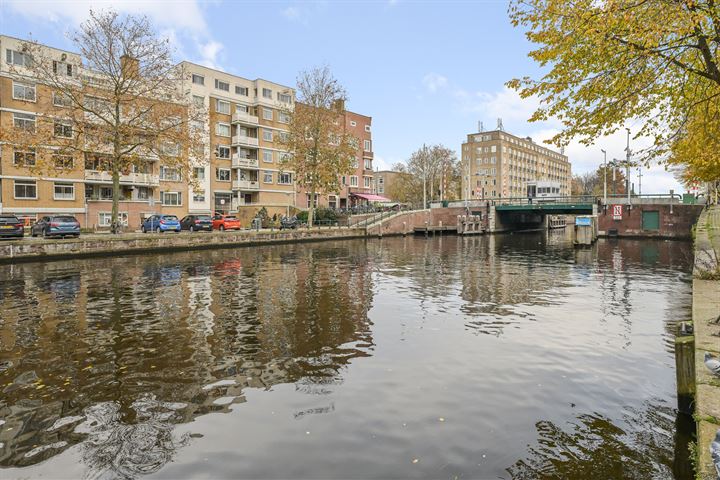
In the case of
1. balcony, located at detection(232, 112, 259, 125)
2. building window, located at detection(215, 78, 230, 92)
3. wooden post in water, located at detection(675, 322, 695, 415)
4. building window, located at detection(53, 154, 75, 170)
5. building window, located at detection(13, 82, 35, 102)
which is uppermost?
building window, located at detection(215, 78, 230, 92)

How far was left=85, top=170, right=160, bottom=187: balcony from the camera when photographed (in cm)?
4628

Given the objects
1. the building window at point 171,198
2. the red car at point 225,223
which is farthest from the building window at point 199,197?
the red car at point 225,223

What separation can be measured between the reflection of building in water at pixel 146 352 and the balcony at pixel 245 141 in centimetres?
4259

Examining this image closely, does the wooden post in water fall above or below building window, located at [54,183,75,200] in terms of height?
below

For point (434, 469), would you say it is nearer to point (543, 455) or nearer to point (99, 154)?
point (543, 455)

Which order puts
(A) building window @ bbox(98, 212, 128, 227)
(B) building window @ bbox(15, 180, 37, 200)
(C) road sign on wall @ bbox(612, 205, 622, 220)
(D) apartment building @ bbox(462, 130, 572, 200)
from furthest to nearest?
(D) apartment building @ bbox(462, 130, 572, 200) < (C) road sign on wall @ bbox(612, 205, 622, 220) < (A) building window @ bbox(98, 212, 128, 227) < (B) building window @ bbox(15, 180, 37, 200)

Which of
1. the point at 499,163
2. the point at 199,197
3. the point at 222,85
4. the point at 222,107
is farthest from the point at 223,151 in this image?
the point at 499,163

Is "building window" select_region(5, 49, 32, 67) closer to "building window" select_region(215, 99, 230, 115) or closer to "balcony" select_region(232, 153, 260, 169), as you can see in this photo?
"building window" select_region(215, 99, 230, 115)

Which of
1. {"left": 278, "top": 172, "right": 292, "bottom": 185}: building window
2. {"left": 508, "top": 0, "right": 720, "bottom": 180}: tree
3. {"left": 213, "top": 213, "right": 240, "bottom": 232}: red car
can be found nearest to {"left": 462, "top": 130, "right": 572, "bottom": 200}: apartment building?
{"left": 278, "top": 172, "right": 292, "bottom": 185}: building window

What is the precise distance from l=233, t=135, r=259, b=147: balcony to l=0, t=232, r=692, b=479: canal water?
1809 inches

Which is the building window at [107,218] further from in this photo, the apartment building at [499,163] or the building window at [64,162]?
the apartment building at [499,163]

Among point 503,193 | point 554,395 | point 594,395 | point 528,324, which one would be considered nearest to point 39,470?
point 554,395

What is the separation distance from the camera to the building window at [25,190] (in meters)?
41.4

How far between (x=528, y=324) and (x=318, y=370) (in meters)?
6.37
